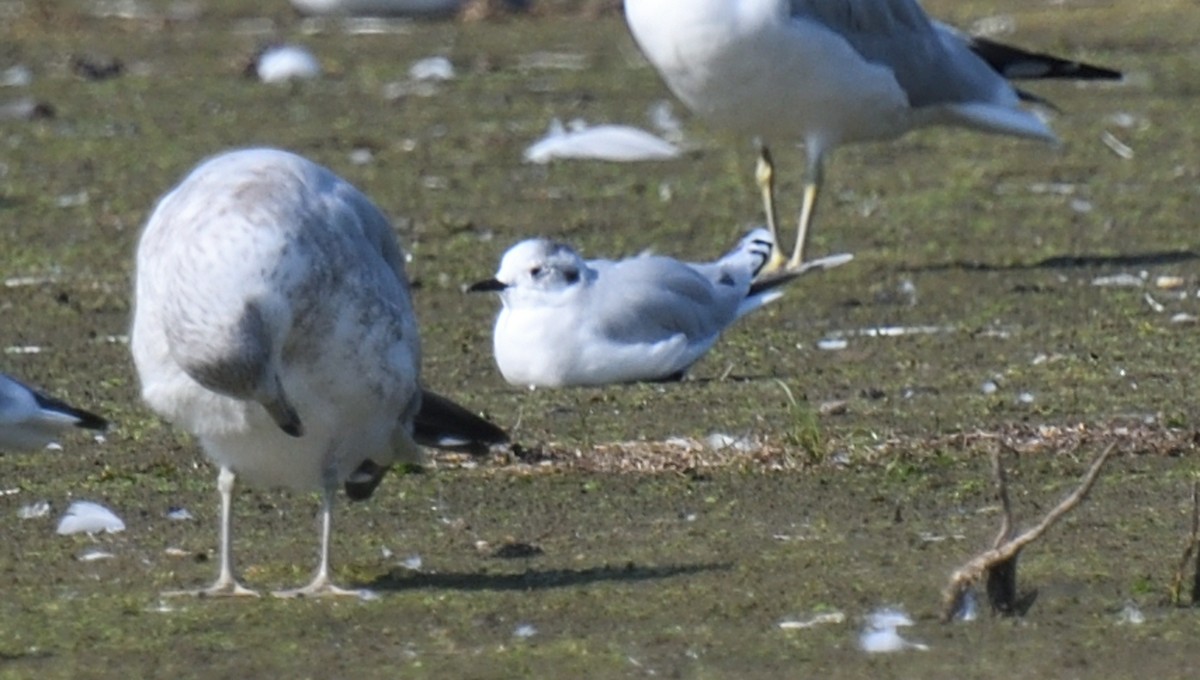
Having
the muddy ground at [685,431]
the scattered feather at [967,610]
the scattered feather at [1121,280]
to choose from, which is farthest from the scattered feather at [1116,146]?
the scattered feather at [967,610]

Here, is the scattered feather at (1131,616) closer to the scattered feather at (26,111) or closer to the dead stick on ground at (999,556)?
the dead stick on ground at (999,556)

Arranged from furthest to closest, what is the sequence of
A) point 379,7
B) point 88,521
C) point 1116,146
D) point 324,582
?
point 379,7
point 1116,146
point 88,521
point 324,582

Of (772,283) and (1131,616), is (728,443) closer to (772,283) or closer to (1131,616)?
(1131,616)

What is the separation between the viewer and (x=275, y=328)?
4609 mm

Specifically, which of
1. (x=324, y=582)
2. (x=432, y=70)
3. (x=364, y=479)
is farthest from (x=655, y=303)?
(x=432, y=70)

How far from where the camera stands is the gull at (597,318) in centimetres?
732

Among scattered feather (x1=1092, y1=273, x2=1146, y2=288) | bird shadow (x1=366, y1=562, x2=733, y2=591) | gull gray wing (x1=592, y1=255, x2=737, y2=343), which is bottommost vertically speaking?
scattered feather (x1=1092, y1=273, x2=1146, y2=288)

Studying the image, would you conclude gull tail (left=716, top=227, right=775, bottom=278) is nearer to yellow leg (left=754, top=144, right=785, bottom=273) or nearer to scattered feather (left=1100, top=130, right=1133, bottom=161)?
yellow leg (left=754, top=144, right=785, bottom=273)

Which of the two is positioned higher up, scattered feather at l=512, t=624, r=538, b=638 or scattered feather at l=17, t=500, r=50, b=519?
scattered feather at l=512, t=624, r=538, b=638

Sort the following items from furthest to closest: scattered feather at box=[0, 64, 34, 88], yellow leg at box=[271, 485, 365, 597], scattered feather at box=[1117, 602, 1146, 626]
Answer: scattered feather at box=[0, 64, 34, 88] → yellow leg at box=[271, 485, 365, 597] → scattered feather at box=[1117, 602, 1146, 626]

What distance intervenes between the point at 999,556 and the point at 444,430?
1564 millimetres

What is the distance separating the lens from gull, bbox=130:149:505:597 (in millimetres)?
4590

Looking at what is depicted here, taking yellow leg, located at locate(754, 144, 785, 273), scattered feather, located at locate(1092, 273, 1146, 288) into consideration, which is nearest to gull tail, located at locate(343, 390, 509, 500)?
yellow leg, located at locate(754, 144, 785, 273)

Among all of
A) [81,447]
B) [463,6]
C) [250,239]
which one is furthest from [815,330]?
[463,6]
